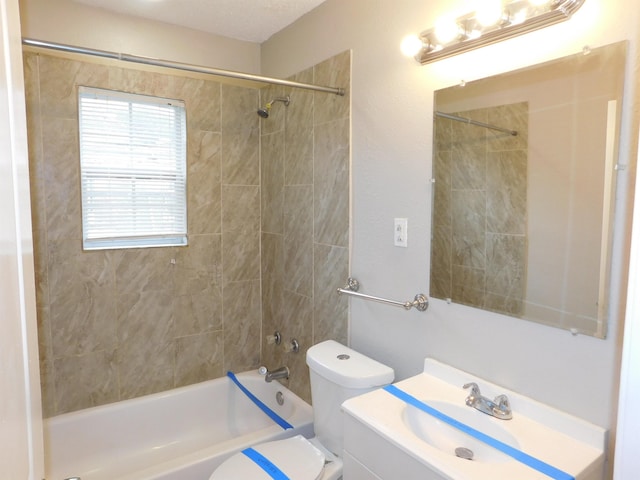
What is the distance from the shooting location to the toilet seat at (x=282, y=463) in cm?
158

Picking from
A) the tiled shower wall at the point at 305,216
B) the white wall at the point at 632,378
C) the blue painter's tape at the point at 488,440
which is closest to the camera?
the white wall at the point at 632,378

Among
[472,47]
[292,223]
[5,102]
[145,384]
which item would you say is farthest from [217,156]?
[5,102]

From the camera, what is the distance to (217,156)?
2.59 m

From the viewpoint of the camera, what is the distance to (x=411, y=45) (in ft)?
5.02

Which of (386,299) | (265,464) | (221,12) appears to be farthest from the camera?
(221,12)

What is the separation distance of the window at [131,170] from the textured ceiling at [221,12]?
0.45 metres

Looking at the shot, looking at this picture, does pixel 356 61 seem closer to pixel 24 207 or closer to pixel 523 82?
pixel 523 82

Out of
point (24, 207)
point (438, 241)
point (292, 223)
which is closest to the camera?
point (24, 207)

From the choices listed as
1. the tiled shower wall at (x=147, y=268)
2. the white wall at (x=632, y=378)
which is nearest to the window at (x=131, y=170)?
the tiled shower wall at (x=147, y=268)

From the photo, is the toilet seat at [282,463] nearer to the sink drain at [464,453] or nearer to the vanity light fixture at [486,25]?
the sink drain at [464,453]

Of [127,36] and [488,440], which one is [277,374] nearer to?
[488,440]

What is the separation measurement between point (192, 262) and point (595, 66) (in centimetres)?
221

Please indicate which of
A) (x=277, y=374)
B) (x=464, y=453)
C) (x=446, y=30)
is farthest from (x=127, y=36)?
(x=464, y=453)

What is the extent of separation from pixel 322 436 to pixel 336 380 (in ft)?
1.25
